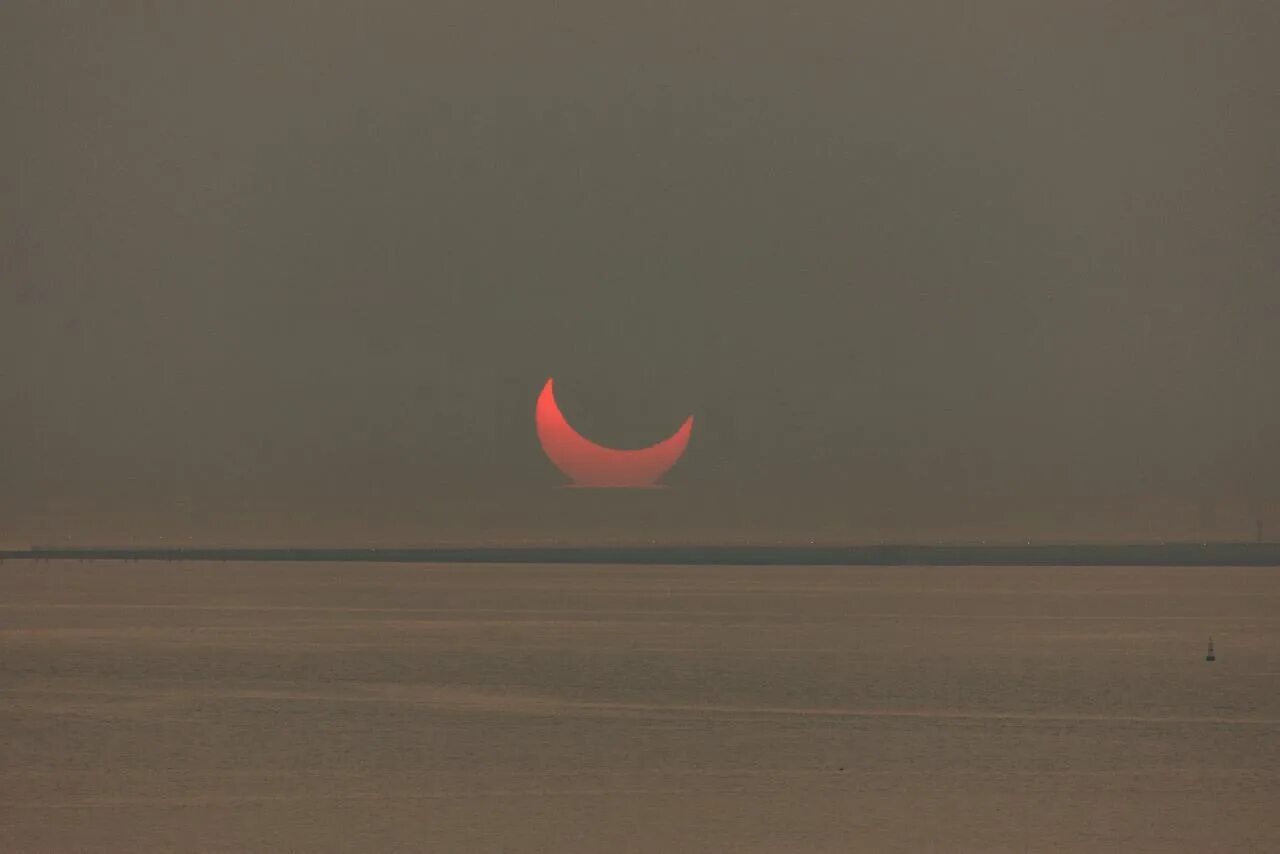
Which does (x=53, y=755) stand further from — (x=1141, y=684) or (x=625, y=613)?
(x=625, y=613)

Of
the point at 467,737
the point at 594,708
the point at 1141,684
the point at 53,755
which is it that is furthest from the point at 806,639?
the point at 53,755

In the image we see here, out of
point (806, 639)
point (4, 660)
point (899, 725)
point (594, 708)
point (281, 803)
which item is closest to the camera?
point (281, 803)

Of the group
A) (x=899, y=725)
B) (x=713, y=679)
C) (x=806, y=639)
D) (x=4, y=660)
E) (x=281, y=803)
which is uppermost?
(x=806, y=639)

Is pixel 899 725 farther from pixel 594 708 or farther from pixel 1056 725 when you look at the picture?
pixel 594 708

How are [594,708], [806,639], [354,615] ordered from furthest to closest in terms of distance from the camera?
[354,615], [806,639], [594,708]

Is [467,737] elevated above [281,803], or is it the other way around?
[467,737]

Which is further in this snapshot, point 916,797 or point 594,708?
point 594,708
